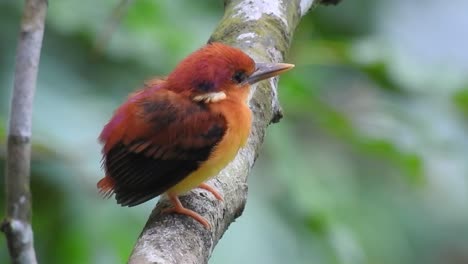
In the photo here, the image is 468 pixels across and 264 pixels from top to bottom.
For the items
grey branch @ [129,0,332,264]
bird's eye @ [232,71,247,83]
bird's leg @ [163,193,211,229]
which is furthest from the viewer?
bird's eye @ [232,71,247,83]

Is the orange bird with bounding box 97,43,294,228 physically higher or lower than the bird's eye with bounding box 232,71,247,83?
lower

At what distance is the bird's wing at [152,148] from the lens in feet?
7.90

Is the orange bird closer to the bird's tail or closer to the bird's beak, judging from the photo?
the bird's tail

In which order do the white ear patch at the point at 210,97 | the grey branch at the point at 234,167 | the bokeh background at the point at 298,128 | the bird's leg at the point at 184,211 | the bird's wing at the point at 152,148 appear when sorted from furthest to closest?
1. the bokeh background at the point at 298,128
2. the white ear patch at the point at 210,97
3. the bird's wing at the point at 152,148
4. the bird's leg at the point at 184,211
5. the grey branch at the point at 234,167

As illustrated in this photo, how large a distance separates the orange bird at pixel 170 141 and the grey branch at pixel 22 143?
0.98 meters

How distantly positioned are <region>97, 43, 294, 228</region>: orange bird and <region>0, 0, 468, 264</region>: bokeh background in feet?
3.19

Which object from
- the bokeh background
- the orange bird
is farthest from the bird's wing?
the bokeh background

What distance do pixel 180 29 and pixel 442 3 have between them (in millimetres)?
1512

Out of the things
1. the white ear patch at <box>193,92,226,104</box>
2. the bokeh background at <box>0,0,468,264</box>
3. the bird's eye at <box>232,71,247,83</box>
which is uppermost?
the bird's eye at <box>232,71,247,83</box>

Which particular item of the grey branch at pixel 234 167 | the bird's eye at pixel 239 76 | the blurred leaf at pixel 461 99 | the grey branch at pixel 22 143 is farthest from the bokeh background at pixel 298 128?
the grey branch at pixel 22 143

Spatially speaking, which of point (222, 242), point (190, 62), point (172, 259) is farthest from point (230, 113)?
point (222, 242)

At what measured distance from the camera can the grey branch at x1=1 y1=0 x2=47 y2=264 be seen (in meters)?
1.30

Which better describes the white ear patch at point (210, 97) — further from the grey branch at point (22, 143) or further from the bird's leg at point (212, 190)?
the grey branch at point (22, 143)

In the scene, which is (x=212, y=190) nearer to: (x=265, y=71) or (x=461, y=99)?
(x=265, y=71)
